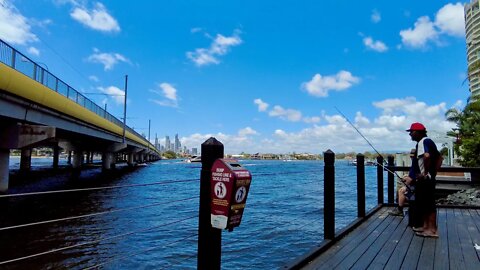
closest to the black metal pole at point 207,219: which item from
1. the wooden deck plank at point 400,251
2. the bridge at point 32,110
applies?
the wooden deck plank at point 400,251

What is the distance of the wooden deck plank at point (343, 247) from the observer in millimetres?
3687

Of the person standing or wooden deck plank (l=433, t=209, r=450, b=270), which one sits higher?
the person standing

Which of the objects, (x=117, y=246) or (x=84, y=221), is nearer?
(x=117, y=246)

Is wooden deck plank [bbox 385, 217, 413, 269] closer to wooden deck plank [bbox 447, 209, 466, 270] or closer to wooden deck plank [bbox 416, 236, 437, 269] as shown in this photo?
wooden deck plank [bbox 416, 236, 437, 269]

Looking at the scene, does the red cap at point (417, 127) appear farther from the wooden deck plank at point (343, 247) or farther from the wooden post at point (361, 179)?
the wooden deck plank at point (343, 247)

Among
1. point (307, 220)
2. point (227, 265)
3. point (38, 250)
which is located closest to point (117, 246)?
point (38, 250)

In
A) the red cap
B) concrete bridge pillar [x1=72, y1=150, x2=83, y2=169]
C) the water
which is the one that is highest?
the red cap

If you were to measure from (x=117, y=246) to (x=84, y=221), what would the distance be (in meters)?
3.94

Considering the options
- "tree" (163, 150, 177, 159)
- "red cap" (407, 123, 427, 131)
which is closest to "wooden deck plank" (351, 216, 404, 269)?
"red cap" (407, 123, 427, 131)

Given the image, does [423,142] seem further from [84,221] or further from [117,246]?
[84,221]

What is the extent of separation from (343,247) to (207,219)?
2394 millimetres

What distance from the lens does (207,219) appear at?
263cm

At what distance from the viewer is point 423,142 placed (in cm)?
510

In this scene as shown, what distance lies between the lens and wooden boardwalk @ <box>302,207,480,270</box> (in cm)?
373
